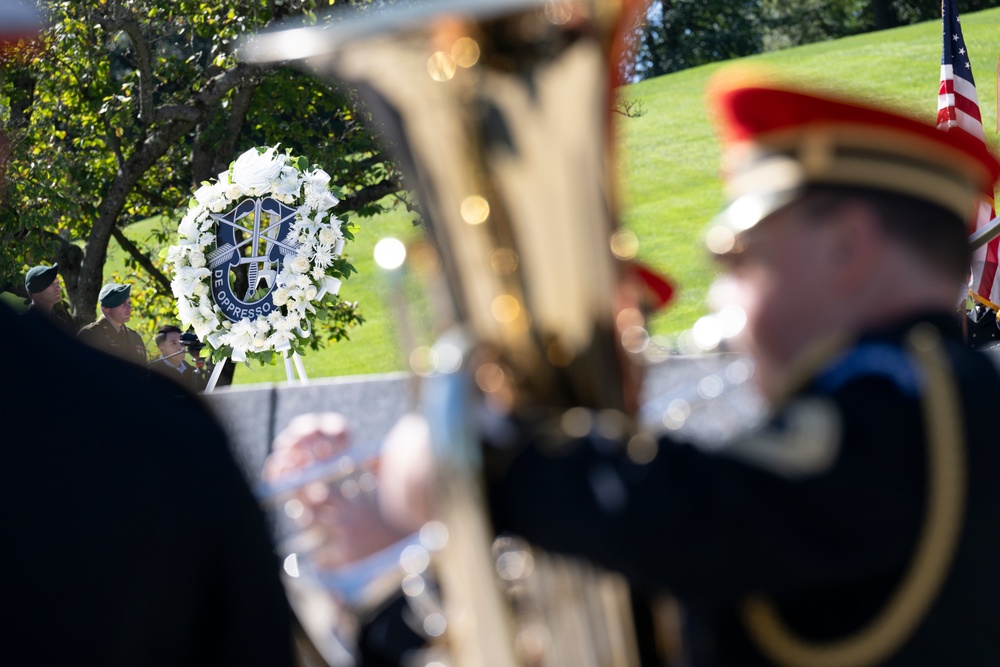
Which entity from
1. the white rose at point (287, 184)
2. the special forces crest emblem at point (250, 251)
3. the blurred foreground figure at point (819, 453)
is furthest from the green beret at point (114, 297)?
the blurred foreground figure at point (819, 453)

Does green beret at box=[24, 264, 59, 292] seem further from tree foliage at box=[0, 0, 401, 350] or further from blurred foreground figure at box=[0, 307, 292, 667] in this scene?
blurred foreground figure at box=[0, 307, 292, 667]

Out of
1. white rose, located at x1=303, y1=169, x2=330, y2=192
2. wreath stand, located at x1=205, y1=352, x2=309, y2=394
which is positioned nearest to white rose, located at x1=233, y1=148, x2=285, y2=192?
white rose, located at x1=303, y1=169, x2=330, y2=192

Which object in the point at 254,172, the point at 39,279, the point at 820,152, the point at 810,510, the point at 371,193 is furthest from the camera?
the point at 371,193

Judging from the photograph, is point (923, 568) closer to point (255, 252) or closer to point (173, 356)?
point (255, 252)

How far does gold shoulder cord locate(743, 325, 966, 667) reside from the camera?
131 centimetres

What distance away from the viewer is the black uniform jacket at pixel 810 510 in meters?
1.30

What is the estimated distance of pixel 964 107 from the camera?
23.1 feet

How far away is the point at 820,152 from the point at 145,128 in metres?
12.3

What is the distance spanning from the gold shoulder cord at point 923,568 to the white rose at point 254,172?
4.73m

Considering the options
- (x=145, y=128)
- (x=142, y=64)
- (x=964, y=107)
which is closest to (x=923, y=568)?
(x=964, y=107)

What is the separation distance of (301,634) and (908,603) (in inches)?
38.0

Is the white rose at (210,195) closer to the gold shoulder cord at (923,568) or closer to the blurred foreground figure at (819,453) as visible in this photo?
the blurred foreground figure at (819,453)

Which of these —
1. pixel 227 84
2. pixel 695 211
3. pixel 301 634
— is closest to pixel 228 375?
pixel 227 84

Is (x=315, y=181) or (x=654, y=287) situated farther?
(x=315, y=181)
